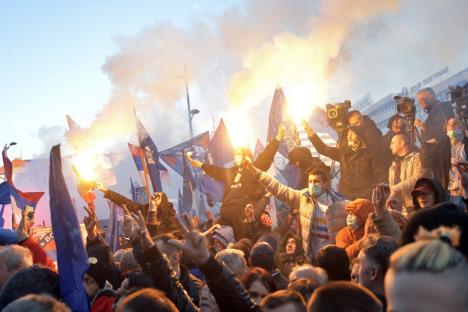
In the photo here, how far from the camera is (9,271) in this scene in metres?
3.75

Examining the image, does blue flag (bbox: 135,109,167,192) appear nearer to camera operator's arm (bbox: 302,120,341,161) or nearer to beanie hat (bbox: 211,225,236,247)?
beanie hat (bbox: 211,225,236,247)

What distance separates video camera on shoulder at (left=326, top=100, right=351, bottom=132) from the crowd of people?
217 millimetres

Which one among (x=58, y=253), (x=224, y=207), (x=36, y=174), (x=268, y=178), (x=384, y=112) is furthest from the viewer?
(x=384, y=112)

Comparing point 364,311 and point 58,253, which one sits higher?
point 58,253

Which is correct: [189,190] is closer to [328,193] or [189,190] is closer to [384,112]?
[328,193]

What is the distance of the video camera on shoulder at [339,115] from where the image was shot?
354 inches

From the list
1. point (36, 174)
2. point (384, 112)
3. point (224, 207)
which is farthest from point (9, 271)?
point (384, 112)

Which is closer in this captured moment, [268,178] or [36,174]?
[268,178]

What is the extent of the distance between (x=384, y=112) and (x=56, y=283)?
6967cm

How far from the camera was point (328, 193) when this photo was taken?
21.9 feet

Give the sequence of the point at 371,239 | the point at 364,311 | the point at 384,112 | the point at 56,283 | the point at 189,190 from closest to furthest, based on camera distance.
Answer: the point at 364,311
the point at 56,283
the point at 371,239
the point at 189,190
the point at 384,112

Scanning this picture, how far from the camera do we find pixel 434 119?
8.12m

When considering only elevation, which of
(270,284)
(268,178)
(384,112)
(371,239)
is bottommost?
(270,284)

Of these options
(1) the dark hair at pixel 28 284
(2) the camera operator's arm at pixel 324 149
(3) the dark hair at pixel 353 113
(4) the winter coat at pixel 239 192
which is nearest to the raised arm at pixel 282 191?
(4) the winter coat at pixel 239 192
